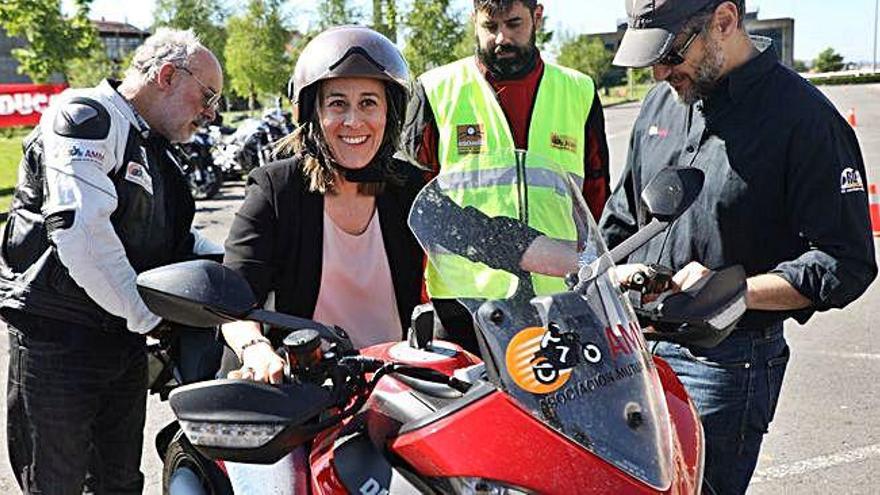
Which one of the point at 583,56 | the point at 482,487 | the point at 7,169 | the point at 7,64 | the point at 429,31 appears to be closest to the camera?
the point at 482,487

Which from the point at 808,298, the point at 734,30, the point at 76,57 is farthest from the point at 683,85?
the point at 76,57

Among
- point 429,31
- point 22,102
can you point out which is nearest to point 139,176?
point 22,102

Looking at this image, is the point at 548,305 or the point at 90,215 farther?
the point at 90,215

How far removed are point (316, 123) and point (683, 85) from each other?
1.05 metres

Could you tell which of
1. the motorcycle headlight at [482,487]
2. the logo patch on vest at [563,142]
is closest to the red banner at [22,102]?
the logo patch on vest at [563,142]

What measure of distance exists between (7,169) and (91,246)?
1979 cm

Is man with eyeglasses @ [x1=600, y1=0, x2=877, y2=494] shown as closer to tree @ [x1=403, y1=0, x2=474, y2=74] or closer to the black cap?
the black cap

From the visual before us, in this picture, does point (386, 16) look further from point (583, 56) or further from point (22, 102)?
point (583, 56)

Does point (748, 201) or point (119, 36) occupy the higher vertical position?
point (119, 36)

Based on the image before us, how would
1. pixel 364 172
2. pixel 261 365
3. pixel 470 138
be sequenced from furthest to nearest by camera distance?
pixel 470 138, pixel 364 172, pixel 261 365

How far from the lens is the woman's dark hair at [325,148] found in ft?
8.52

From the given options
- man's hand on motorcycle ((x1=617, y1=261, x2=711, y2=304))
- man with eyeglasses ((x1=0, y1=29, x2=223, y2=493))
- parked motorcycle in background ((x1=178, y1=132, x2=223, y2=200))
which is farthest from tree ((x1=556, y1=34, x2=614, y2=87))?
man's hand on motorcycle ((x1=617, y1=261, x2=711, y2=304))

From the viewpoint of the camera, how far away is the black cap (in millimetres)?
2514

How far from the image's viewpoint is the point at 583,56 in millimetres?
61875
